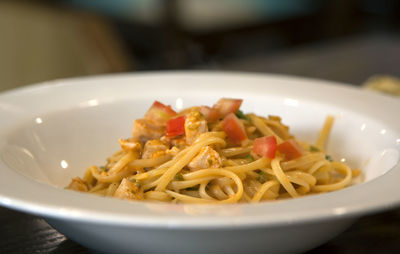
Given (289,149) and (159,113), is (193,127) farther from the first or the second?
(289,149)

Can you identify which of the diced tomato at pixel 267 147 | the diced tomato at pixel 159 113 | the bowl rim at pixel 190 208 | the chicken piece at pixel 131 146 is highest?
the diced tomato at pixel 159 113

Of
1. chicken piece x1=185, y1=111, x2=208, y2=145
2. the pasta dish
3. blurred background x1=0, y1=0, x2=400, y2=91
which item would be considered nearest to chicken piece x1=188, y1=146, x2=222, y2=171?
the pasta dish

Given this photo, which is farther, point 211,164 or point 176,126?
point 176,126

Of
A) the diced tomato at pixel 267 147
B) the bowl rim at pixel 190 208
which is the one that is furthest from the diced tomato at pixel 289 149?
the bowl rim at pixel 190 208

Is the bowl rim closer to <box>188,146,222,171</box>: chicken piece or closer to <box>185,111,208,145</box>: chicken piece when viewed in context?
<box>188,146,222,171</box>: chicken piece

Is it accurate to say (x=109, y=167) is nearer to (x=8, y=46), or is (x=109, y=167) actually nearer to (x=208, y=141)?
(x=208, y=141)

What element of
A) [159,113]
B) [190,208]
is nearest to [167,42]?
[159,113]

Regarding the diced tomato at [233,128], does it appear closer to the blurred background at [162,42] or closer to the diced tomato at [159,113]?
the diced tomato at [159,113]
